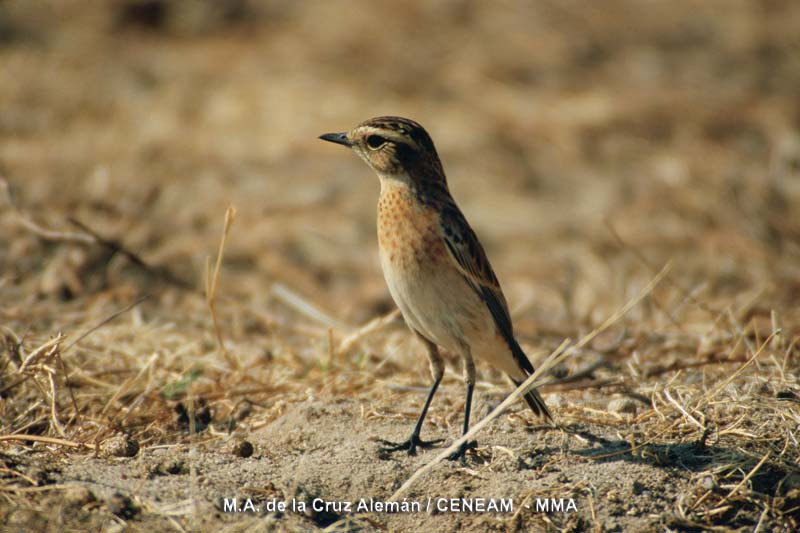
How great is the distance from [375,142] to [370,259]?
4242 millimetres

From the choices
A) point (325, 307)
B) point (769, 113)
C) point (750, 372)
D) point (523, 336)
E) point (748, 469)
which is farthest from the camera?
point (769, 113)

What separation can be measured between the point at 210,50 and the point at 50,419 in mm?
9245

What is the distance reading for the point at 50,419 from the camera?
5570 mm

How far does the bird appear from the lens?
5473 millimetres

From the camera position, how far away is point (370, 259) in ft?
33.2

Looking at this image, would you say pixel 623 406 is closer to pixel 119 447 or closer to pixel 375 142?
pixel 375 142

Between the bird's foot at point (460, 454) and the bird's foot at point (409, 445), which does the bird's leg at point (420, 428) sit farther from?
the bird's foot at point (460, 454)

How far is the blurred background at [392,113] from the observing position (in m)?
9.20

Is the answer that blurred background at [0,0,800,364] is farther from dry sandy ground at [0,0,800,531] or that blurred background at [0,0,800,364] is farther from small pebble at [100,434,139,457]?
small pebble at [100,434,139,457]

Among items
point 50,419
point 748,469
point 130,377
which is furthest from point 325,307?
→ point 748,469

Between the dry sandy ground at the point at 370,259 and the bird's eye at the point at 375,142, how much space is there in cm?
149

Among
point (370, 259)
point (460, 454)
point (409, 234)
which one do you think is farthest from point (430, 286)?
point (370, 259)

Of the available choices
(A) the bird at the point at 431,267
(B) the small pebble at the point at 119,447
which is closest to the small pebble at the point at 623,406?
(A) the bird at the point at 431,267

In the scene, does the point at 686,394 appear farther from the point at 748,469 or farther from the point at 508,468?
the point at 508,468
